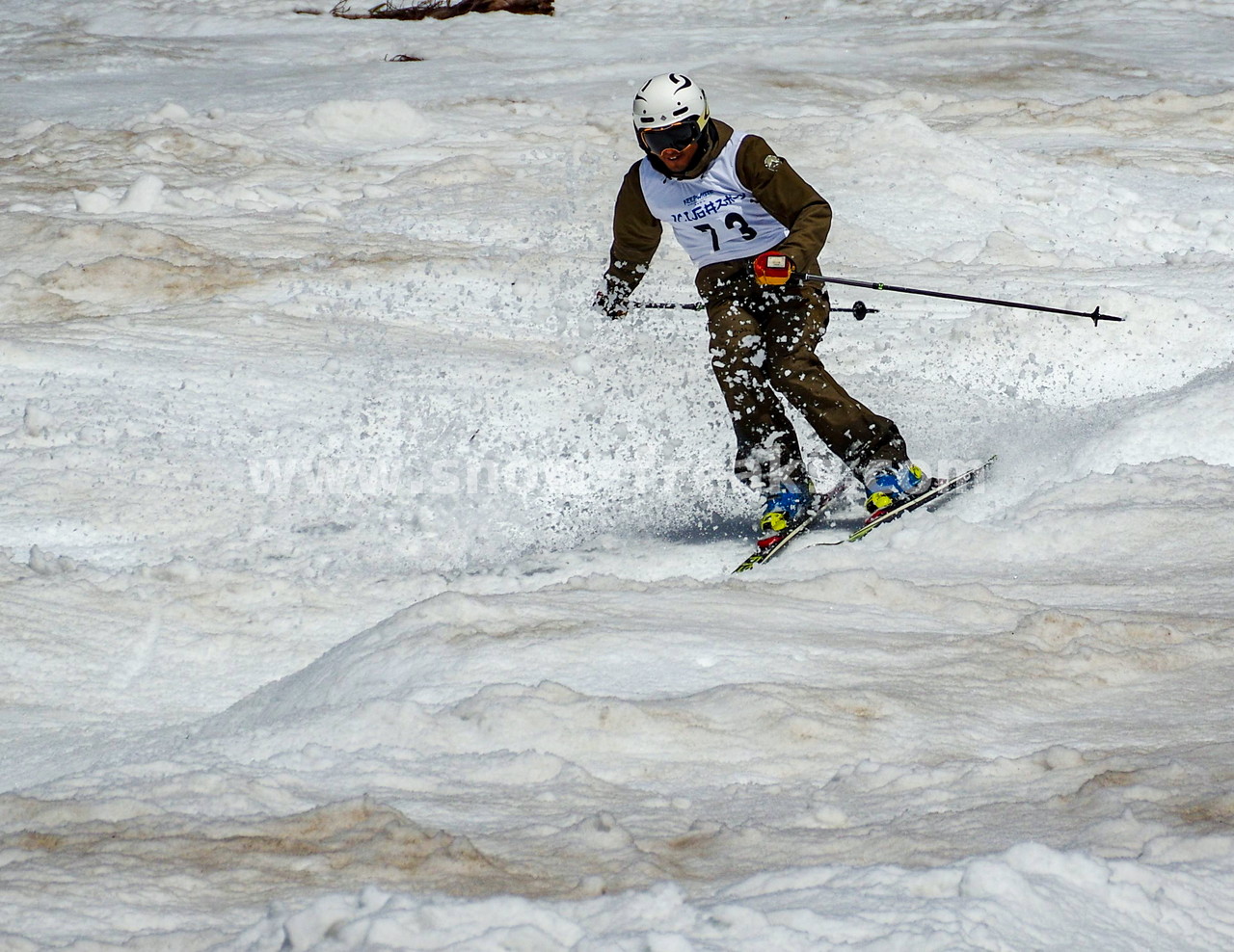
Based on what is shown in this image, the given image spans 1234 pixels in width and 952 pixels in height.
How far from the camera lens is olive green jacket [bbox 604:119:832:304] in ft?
19.1

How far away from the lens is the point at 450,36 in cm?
1736

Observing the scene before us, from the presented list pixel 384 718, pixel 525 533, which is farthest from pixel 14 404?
pixel 384 718

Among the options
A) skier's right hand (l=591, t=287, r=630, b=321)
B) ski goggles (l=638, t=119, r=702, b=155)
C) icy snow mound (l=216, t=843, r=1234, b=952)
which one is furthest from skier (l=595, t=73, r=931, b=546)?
icy snow mound (l=216, t=843, r=1234, b=952)

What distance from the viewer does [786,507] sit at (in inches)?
250

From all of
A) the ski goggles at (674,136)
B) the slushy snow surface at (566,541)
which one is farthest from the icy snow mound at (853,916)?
the ski goggles at (674,136)

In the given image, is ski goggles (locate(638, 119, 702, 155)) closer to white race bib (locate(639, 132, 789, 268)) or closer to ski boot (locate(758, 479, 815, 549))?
white race bib (locate(639, 132, 789, 268))

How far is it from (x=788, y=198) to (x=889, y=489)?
1.50 metres

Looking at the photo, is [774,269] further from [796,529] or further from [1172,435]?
[1172,435]

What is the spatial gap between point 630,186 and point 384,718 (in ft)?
12.4

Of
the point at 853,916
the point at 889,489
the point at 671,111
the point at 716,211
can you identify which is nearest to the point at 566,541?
the point at 889,489

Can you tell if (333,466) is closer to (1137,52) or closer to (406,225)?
(406,225)

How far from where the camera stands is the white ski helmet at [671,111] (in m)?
5.84

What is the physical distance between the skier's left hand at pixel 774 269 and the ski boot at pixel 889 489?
1.18 metres

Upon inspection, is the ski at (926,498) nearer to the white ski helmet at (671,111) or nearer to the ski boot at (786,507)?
the ski boot at (786,507)
